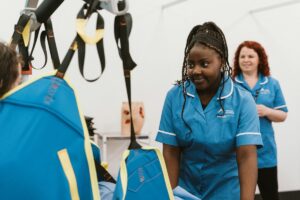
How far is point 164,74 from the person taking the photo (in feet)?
10.2

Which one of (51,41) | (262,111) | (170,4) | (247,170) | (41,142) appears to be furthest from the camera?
(170,4)

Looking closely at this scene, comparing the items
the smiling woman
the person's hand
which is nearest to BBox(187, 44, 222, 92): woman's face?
the smiling woman

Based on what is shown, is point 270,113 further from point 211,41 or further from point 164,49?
point 211,41

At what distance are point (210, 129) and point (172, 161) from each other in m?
0.16

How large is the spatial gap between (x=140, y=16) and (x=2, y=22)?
3.22 feet

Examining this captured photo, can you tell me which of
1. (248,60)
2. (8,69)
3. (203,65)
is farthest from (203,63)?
(248,60)

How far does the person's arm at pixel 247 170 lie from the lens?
3.86ft

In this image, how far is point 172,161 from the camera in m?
1.30

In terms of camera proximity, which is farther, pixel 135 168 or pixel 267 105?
pixel 267 105

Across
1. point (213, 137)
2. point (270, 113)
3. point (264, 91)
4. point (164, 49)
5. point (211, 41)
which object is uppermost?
point (211, 41)

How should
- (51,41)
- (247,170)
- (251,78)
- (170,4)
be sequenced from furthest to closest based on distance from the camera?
(170,4) → (251,78) → (247,170) → (51,41)

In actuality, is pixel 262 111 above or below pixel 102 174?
below

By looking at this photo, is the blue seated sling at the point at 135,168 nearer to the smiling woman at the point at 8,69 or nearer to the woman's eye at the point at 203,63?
the smiling woman at the point at 8,69

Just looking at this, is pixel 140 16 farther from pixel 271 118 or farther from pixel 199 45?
pixel 199 45
